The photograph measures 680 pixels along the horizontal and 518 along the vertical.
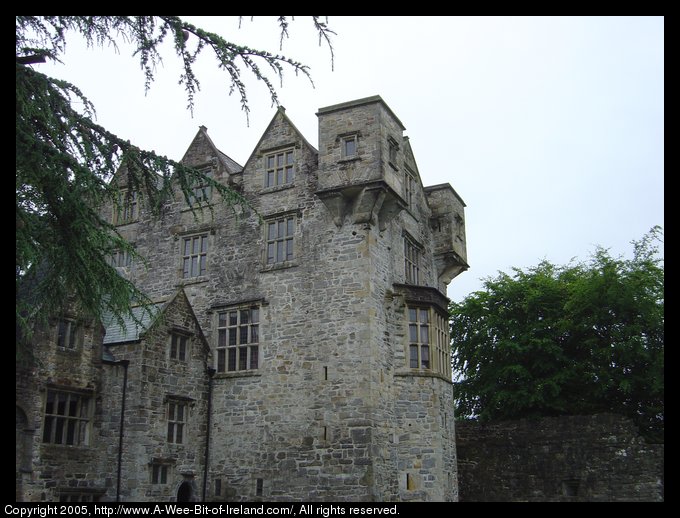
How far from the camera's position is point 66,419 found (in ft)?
61.0

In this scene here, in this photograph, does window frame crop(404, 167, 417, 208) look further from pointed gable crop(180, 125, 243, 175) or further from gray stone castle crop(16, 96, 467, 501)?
pointed gable crop(180, 125, 243, 175)

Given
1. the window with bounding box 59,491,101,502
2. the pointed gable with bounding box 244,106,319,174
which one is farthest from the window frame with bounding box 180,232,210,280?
the window with bounding box 59,491,101,502

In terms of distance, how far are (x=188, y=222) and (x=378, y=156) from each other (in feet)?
25.3

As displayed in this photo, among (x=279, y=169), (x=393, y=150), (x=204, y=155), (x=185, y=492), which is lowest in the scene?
(x=185, y=492)

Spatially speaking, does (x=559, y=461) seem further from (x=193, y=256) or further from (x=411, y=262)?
(x=193, y=256)

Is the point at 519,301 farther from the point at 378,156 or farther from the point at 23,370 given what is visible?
the point at 23,370

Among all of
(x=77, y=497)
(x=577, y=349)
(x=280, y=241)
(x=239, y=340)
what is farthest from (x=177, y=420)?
(x=577, y=349)

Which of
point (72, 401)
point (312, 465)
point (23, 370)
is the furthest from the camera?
point (312, 465)

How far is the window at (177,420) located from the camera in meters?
21.2

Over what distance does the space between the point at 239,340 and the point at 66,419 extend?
6240 mm

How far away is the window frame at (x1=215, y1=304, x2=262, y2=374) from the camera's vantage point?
75.3 feet

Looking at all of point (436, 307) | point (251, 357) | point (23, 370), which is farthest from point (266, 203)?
point (23, 370)

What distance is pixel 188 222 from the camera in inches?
1010

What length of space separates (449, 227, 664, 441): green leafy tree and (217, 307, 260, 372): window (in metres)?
10.4
